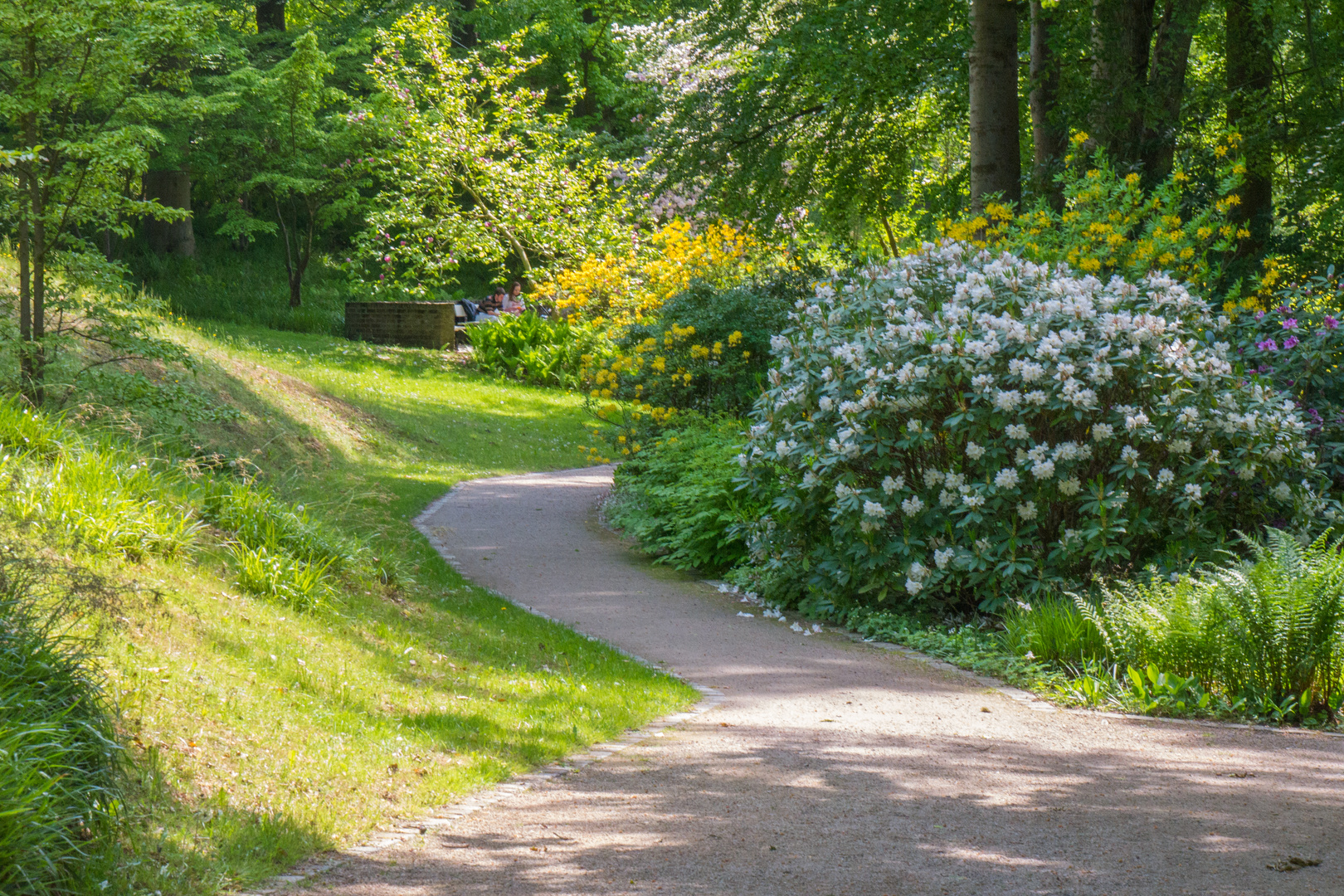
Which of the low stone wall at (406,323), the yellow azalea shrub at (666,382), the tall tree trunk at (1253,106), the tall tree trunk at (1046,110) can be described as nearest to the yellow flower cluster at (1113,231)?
the tall tree trunk at (1253,106)

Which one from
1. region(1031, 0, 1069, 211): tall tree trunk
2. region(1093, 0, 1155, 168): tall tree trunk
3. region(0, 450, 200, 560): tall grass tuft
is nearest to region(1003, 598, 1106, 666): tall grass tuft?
region(0, 450, 200, 560): tall grass tuft

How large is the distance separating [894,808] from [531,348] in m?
19.6

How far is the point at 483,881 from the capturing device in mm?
3783

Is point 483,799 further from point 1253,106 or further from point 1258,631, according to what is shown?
point 1253,106

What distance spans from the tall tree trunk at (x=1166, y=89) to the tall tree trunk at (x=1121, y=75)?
0.46 feet

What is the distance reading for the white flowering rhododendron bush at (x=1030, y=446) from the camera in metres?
7.91

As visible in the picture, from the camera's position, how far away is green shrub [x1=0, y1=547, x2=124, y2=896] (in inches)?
127

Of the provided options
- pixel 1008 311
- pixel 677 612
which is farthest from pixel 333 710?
pixel 1008 311

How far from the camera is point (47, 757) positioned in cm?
346

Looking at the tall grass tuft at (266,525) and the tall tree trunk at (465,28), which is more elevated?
the tall tree trunk at (465,28)

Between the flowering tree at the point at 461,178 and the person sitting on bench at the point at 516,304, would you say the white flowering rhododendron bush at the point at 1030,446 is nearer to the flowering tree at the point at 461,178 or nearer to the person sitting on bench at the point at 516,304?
the flowering tree at the point at 461,178

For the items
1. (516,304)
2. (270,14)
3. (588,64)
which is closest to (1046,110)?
(516,304)

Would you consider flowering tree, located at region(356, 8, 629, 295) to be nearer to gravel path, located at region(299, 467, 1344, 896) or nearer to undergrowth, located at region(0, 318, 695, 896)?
undergrowth, located at region(0, 318, 695, 896)

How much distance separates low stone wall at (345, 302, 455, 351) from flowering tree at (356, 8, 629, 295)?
2.11ft
